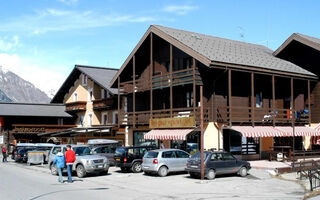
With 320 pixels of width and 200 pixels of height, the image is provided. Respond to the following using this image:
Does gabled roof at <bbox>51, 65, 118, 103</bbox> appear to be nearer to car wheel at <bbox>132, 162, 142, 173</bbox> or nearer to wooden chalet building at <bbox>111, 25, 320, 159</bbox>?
wooden chalet building at <bbox>111, 25, 320, 159</bbox>

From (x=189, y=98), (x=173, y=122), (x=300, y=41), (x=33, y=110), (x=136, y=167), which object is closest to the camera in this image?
(x=136, y=167)

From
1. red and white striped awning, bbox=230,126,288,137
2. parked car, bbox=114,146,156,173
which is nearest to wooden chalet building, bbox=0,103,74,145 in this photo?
parked car, bbox=114,146,156,173

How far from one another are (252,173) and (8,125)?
38.1 meters

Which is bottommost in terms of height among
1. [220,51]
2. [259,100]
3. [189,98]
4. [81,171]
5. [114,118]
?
[81,171]

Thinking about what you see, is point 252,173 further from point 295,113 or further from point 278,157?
point 295,113

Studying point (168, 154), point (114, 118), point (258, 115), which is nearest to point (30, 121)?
point (114, 118)

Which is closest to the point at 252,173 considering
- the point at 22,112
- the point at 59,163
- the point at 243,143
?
the point at 243,143

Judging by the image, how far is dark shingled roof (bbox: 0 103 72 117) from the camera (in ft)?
176

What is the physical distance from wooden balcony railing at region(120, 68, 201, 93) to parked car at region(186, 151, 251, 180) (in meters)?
8.82

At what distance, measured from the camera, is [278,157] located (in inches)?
1228

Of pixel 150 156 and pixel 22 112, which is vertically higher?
pixel 22 112

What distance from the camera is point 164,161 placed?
2384 centimetres

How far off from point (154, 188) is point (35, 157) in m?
18.8

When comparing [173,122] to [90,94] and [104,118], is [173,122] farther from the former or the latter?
[90,94]
